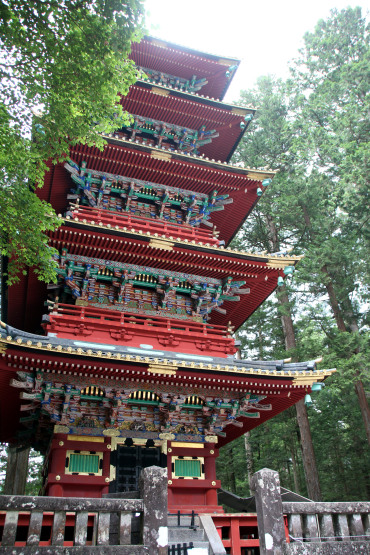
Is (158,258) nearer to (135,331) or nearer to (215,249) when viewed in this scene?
(215,249)

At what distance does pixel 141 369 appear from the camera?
10.3 metres

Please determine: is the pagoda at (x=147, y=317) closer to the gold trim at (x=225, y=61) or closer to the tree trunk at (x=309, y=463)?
the gold trim at (x=225, y=61)

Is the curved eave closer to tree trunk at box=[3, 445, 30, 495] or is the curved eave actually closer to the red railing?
the red railing

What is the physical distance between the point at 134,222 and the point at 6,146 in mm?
6540

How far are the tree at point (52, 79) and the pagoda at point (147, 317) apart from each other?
297cm

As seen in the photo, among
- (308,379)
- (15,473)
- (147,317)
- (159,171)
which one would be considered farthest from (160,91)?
(15,473)

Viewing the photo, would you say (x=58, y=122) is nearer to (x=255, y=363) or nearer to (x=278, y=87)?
(x=255, y=363)

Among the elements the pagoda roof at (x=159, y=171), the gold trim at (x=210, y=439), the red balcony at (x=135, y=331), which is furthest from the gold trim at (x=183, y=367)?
the pagoda roof at (x=159, y=171)

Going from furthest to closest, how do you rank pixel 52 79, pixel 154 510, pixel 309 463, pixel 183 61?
pixel 183 61 → pixel 309 463 → pixel 52 79 → pixel 154 510

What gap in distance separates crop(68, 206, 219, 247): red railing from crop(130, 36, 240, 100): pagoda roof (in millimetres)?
6568

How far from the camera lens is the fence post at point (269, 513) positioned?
17.6ft

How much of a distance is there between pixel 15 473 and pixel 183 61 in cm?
1938

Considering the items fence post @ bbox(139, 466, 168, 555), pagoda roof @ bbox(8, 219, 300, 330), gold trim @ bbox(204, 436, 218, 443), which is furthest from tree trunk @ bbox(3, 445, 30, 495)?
fence post @ bbox(139, 466, 168, 555)

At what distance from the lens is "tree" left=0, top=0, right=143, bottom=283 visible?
7.19 meters
